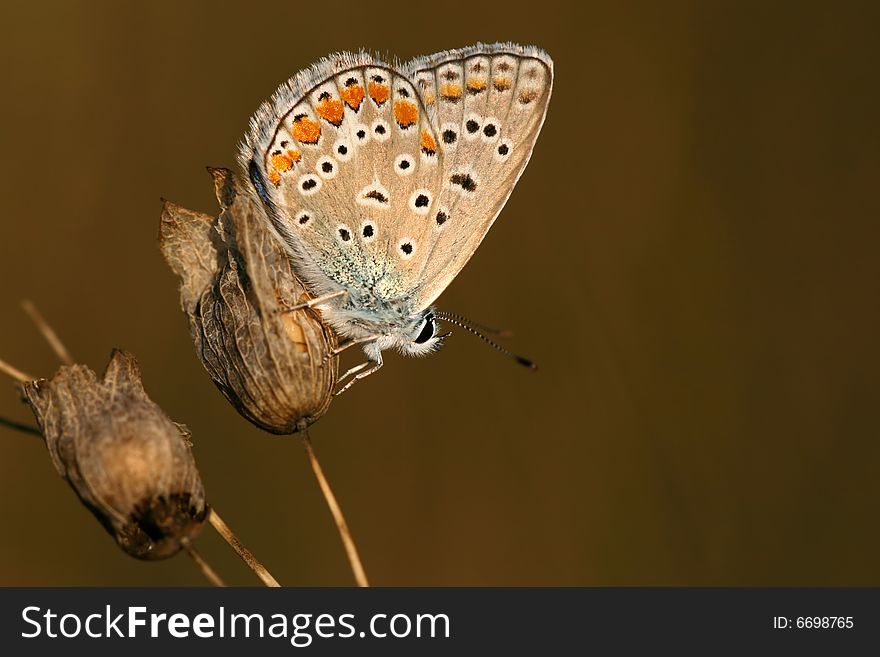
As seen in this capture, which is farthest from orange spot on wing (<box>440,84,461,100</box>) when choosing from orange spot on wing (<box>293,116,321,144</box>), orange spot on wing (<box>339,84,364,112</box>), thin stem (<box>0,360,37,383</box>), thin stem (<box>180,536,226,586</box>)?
thin stem (<box>180,536,226,586</box>)

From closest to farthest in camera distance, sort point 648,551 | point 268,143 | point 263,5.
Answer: point 268,143 < point 648,551 < point 263,5

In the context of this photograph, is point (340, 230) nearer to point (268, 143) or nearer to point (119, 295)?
point (268, 143)

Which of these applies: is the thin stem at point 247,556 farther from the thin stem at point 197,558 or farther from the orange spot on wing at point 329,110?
the orange spot on wing at point 329,110

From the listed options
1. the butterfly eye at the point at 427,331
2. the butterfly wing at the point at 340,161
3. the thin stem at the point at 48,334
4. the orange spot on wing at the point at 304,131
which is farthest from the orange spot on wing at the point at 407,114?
the thin stem at the point at 48,334

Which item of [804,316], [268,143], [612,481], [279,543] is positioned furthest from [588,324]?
[268,143]

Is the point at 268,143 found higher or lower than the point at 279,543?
higher

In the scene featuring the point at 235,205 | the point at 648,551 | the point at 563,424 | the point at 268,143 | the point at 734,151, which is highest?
the point at 734,151
